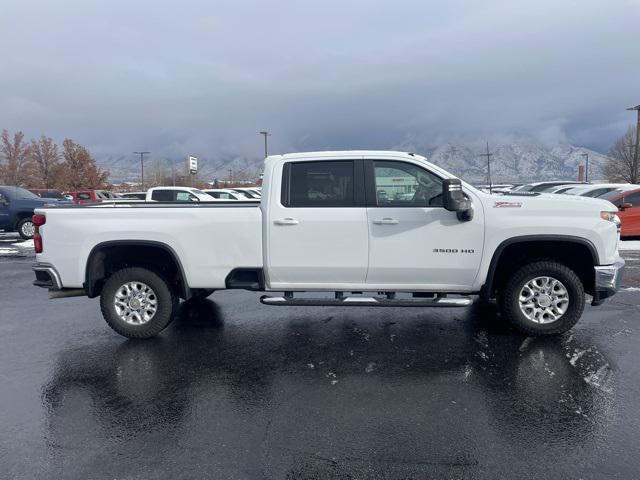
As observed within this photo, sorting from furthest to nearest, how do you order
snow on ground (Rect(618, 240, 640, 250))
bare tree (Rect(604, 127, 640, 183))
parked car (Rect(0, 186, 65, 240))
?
bare tree (Rect(604, 127, 640, 183)), parked car (Rect(0, 186, 65, 240)), snow on ground (Rect(618, 240, 640, 250))

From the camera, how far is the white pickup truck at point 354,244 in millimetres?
5031

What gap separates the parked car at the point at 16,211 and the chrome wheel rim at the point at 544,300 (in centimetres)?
1544

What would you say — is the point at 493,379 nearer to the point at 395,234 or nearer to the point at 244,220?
the point at 395,234

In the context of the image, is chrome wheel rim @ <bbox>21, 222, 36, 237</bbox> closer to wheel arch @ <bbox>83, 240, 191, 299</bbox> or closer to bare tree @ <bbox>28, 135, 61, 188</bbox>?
wheel arch @ <bbox>83, 240, 191, 299</bbox>

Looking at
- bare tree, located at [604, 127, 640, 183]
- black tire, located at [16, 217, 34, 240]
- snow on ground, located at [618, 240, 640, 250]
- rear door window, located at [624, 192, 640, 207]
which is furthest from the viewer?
bare tree, located at [604, 127, 640, 183]

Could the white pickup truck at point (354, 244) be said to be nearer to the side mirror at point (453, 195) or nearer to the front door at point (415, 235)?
the front door at point (415, 235)

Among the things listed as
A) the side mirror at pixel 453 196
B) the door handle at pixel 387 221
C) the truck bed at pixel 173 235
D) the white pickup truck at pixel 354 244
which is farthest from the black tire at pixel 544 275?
the truck bed at pixel 173 235

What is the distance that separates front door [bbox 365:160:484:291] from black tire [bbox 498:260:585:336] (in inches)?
19.7

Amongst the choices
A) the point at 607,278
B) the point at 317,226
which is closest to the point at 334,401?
the point at 317,226

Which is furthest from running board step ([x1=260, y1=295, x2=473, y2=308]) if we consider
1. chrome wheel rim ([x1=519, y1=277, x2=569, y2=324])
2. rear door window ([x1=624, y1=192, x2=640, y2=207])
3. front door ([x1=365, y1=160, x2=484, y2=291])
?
rear door window ([x1=624, y1=192, x2=640, y2=207])

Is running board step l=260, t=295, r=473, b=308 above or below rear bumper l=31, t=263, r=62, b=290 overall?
below

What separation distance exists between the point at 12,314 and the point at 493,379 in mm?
6358

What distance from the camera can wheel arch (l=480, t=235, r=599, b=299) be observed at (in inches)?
196

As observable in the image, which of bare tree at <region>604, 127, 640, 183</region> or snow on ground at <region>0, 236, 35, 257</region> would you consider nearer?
snow on ground at <region>0, 236, 35, 257</region>
